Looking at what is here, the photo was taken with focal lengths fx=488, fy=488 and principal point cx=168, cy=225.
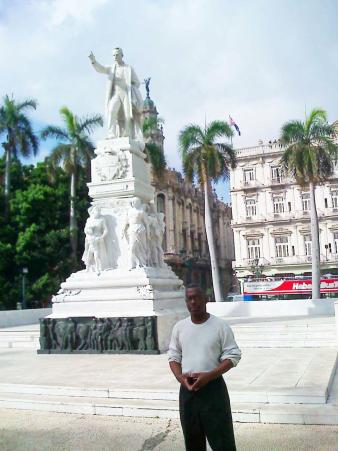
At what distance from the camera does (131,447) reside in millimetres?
4734

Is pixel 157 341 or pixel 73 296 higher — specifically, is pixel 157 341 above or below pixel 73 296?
below

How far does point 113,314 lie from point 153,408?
211 inches

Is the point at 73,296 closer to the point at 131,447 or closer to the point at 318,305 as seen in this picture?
the point at 131,447

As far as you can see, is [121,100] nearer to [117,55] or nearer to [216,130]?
[117,55]

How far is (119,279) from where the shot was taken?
11461 millimetres

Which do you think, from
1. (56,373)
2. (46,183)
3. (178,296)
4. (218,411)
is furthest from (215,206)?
(218,411)

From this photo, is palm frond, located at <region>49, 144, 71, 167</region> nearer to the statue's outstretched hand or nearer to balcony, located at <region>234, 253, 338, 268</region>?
the statue's outstretched hand

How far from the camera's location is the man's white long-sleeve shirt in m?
3.30

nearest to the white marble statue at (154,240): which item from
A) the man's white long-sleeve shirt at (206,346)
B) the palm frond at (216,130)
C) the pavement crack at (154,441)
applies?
the pavement crack at (154,441)

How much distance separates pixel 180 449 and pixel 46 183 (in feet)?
89.6

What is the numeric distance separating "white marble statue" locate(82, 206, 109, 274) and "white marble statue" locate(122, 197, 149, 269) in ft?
1.87

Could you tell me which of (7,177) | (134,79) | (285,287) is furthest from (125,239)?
(285,287)

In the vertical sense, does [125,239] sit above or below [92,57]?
below

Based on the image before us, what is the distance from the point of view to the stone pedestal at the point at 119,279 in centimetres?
1059
